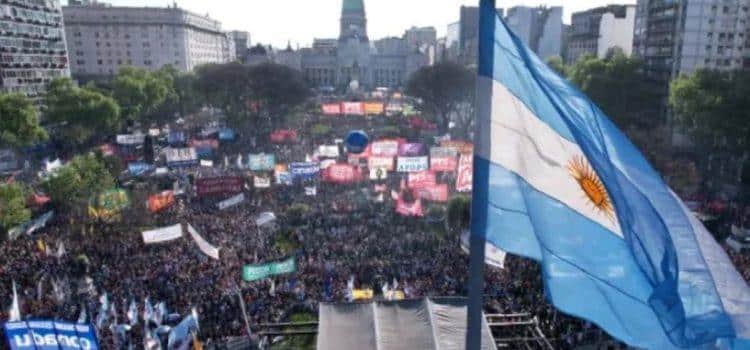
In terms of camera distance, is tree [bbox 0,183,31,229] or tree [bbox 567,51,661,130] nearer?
tree [bbox 0,183,31,229]

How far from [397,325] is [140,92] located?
2215 inches

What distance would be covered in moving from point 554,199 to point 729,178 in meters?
42.2

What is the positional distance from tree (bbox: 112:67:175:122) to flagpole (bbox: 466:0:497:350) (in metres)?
59.1

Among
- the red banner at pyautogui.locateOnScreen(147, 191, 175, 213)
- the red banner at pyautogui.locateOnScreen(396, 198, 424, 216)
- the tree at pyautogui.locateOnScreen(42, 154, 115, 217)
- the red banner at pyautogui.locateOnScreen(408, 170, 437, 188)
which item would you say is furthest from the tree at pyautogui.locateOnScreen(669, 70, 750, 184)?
the tree at pyautogui.locateOnScreen(42, 154, 115, 217)

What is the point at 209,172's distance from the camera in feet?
124

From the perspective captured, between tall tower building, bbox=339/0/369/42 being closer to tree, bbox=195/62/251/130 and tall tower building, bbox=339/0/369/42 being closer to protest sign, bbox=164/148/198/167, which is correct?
tree, bbox=195/62/251/130

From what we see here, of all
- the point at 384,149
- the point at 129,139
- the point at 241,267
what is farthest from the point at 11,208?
the point at 129,139

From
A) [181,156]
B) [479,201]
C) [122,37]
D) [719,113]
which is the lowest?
Result: [181,156]

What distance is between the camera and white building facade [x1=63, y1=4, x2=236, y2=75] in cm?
8994

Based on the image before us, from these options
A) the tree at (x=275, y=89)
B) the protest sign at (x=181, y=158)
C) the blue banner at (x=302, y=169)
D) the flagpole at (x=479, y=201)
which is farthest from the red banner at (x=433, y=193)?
the tree at (x=275, y=89)

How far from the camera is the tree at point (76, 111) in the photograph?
48844 millimetres

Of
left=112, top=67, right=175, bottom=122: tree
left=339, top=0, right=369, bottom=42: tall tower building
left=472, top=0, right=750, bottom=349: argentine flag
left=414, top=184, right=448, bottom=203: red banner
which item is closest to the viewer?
left=472, top=0, right=750, bottom=349: argentine flag

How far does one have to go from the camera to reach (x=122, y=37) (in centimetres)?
9088

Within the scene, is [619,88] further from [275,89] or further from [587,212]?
[587,212]
